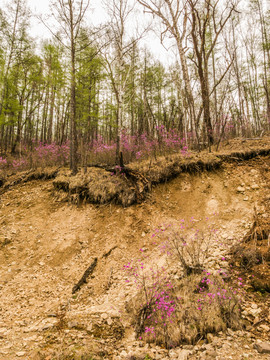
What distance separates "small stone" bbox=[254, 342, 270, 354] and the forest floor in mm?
22

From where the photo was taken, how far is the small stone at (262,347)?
1.88 metres

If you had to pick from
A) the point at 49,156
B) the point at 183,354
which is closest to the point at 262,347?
the point at 183,354

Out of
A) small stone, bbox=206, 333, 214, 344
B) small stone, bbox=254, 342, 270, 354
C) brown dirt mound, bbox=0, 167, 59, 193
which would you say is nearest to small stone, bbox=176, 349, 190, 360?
small stone, bbox=206, 333, 214, 344

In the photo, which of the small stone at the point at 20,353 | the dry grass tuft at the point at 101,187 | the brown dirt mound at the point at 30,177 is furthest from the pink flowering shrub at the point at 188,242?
the brown dirt mound at the point at 30,177

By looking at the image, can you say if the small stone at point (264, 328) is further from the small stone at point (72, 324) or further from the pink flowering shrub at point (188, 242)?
the small stone at point (72, 324)

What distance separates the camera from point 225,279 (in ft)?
10.1

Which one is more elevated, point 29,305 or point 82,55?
point 82,55

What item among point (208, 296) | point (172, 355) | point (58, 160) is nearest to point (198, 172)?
point (208, 296)

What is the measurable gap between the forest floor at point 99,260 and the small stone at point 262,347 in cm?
2

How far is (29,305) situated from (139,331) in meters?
2.36

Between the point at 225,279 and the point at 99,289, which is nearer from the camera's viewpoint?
the point at 225,279

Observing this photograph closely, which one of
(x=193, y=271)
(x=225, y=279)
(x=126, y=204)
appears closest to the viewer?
(x=225, y=279)

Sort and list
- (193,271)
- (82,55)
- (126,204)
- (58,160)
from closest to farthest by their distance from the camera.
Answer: (193,271) → (126,204) → (58,160) → (82,55)

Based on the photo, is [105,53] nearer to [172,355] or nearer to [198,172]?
[198,172]
